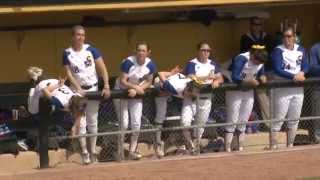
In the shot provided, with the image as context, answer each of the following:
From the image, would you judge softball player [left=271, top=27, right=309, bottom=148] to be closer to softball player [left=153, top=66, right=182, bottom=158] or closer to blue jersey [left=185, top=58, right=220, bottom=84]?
blue jersey [left=185, top=58, right=220, bottom=84]

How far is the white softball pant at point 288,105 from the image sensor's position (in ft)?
33.6

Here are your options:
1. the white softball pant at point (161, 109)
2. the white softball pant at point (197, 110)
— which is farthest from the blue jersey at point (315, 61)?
the white softball pant at point (161, 109)

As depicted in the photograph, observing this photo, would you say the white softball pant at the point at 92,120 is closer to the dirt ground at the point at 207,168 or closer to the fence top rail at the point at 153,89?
the fence top rail at the point at 153,89

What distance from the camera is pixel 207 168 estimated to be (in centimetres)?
980

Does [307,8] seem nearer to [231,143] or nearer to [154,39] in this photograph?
[154,39]

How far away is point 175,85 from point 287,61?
5.06ft

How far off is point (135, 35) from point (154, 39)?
319mm

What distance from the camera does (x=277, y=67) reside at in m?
10.2

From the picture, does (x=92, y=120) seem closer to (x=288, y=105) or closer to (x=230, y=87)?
(x=230, y=87)

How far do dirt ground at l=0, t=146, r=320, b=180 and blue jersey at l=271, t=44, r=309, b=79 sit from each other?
0.95m

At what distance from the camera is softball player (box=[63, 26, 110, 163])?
932cm

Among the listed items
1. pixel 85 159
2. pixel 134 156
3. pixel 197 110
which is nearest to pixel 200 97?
pixel 197 110

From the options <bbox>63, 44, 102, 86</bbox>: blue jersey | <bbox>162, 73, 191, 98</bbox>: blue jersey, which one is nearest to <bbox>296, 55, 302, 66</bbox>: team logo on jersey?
<bbox>162, 73, 191, 98</bbox>: blue jersey

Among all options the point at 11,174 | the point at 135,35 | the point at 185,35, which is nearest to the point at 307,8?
the point at 185,35
